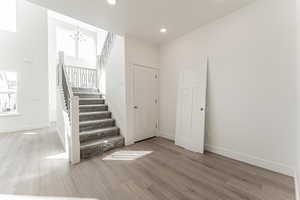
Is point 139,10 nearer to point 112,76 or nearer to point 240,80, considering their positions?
point 112,76

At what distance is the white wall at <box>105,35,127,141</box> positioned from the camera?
338cm

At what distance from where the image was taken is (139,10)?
2.40 meters

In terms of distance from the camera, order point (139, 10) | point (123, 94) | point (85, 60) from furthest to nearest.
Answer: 1. point (85, 60)
2. point (123, 94)
3. point (139, 10)

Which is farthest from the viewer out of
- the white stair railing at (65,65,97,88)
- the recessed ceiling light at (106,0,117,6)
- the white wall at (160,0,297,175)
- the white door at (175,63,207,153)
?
the white stair railing at (65,65,97,88)

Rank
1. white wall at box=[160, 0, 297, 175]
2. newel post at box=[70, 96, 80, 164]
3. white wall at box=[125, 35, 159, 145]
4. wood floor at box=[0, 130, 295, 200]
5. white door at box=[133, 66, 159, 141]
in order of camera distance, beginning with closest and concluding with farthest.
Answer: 1. wood floor at box=[0, 130, 295, 200]
2. white wall at box=[160, 0, 297, 175]
3. newel post at box=[70, 96, 80, 164]
4. white wall at box=[125, 35, 159, 145]
5. white door at box=[133, 66, 159, 141]

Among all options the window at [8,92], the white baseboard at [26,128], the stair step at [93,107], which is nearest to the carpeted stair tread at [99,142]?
the stair step at [93,107]

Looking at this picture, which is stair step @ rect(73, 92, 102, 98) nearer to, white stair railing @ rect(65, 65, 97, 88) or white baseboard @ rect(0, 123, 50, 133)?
white stair railing @ rect(65, 65, 97, 88)

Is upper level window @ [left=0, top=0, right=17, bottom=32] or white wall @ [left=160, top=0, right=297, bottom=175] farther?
upper level window @ [left=0, top=0, right=17, bottom=32]

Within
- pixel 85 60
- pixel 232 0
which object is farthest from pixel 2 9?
pixel 232 0

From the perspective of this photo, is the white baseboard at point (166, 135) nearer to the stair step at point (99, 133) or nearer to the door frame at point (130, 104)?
the door frame at point (130, 104)

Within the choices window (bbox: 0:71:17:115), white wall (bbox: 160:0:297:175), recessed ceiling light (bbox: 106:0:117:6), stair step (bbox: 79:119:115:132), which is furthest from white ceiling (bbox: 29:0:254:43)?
window (bbox: 0:71:17:115)

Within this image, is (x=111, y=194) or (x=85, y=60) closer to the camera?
(x=111, y=194)

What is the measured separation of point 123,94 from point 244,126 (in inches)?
106

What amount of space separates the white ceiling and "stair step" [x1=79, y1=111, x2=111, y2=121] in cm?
217
